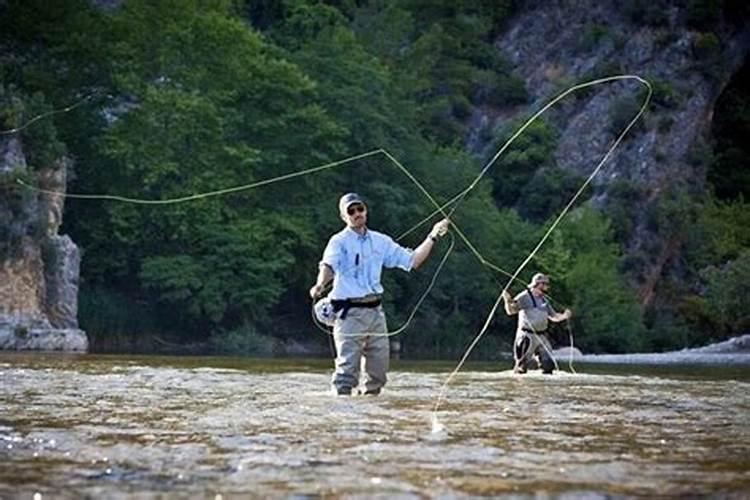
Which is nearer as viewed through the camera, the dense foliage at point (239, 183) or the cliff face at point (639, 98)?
the dense foliage at point (239, 183)

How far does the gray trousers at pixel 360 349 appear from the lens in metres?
14.3

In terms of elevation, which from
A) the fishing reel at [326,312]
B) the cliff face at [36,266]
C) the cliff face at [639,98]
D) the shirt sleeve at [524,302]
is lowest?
the fishing reel at [326,312]

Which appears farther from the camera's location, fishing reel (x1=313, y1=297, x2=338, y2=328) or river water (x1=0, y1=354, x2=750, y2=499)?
fishing reel (x1=313, y1=297, x2=338, y2=328)

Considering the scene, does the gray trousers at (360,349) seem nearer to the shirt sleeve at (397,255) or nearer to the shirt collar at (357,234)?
the shirt sleeve at (397,255)

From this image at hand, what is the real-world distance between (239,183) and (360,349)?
44.0m

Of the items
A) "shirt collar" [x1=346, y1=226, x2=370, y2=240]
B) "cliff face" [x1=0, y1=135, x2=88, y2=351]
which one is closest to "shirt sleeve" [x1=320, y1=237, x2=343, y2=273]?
"shirt collar" [x1=346, y1=226, x2=370, y2=240]

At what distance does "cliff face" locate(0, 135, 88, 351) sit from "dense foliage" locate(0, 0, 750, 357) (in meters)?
1.29

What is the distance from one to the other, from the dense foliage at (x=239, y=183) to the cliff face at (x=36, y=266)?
1.29 metres

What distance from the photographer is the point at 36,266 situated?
47500 millimetres

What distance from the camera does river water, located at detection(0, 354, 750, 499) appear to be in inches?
280

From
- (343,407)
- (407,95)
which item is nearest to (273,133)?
(407,95)

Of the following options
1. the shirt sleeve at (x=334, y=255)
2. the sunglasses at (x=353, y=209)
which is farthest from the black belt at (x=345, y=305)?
the sunglasses at (x=353, y=209)

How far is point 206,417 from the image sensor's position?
36.2 ft

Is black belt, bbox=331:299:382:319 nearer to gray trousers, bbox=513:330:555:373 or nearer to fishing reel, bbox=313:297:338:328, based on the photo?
fishing reel, bbox=313:297:338:328
